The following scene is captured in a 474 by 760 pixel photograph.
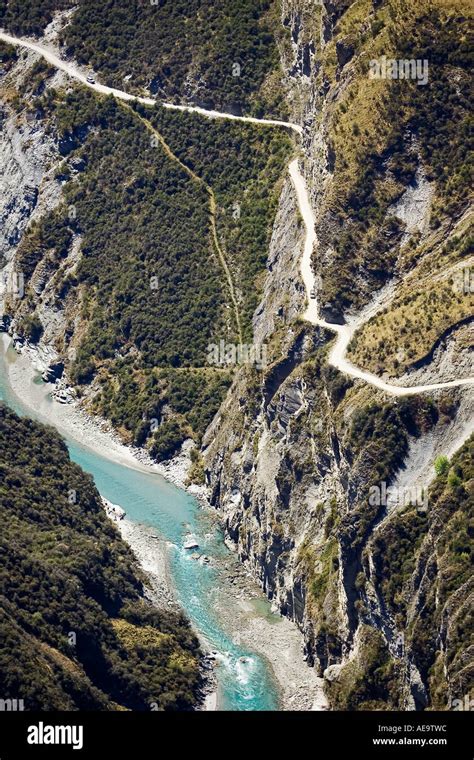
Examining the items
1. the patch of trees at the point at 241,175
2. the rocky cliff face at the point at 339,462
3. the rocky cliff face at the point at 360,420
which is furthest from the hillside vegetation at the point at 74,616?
the patch of trees at the point at 241,175

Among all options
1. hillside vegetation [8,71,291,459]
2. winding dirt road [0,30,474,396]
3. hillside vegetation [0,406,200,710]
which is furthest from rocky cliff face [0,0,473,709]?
hillside vegetation [0,406,200,710]

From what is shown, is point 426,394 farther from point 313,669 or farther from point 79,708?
point 79,708

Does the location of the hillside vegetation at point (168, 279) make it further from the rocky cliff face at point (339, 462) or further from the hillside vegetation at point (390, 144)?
the hillside vegetation at point (390, 144)

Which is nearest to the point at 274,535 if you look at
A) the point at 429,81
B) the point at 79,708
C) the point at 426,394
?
the point at 426,394

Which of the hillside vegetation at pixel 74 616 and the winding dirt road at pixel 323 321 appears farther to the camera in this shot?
the winding dirt road at pixel 323 321

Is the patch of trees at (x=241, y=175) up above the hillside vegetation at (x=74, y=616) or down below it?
above

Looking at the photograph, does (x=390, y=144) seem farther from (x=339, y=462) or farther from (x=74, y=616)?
(x=74, y=616)

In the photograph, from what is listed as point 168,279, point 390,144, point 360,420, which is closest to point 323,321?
point 360,420
